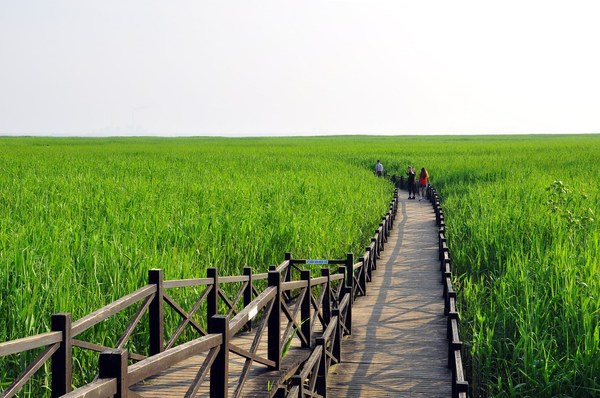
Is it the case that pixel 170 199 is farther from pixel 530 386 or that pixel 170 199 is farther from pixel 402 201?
pixel 402 201

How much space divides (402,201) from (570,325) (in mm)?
20890

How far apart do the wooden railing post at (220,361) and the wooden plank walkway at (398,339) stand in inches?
120

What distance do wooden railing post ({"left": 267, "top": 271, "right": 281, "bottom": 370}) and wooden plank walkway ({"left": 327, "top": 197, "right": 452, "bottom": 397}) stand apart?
1.17m

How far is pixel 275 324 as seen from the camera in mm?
5918

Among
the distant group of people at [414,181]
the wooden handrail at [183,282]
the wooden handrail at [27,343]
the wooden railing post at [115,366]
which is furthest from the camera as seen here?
the distant group of people at [414,181]

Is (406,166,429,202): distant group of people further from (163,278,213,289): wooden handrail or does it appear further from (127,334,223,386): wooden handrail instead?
(127,334,223,386): wooden handrail

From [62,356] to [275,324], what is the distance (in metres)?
2.09

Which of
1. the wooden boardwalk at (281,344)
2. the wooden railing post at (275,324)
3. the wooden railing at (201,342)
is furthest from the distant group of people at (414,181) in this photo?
the wooden railing post at (275,324)

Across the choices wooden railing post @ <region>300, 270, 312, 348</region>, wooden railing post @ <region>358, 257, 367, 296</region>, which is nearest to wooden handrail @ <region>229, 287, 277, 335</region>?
wooden railing post @ <region>300, 270, 312, 348</region>

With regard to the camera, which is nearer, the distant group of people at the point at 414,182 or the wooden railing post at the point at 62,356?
the wooden railing post at the point at 62,356

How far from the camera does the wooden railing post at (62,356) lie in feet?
13.7

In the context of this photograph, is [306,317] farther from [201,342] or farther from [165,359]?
[165,359]

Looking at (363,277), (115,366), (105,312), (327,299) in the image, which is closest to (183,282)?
(105,312)

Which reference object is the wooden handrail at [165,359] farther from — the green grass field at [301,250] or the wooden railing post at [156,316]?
the green grass field at [301,250]
